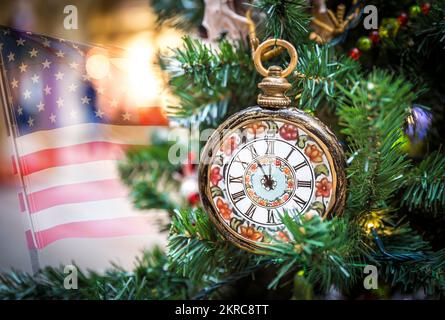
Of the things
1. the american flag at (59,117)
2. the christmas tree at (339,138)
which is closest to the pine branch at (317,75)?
the christmas tree at (339,138)

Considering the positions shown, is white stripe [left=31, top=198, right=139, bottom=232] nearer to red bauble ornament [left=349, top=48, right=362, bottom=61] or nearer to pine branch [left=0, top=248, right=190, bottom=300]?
pine branch [left=0, top=248, right=190, bottom=300]

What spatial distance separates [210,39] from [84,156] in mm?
321

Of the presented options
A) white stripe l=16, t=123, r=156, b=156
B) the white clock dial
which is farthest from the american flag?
the white clock dial

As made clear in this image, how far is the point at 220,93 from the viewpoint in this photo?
859 mm

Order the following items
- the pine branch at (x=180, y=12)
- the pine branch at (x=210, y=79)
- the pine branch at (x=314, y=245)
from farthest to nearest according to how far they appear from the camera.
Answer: the pine branch at (x=180, y=12) → the pine branch at (x=210, y=79) → the pine branch at (x=314, y=245)

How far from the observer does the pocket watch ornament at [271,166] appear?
0.59 metres

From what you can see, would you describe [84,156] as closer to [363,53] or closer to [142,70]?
[142,70]

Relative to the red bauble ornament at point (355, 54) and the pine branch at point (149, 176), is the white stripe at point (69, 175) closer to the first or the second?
the pine branch at point (149, 176)

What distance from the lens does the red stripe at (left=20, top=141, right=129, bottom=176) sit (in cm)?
81

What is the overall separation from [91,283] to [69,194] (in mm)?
159

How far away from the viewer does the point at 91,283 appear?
0.85 meters

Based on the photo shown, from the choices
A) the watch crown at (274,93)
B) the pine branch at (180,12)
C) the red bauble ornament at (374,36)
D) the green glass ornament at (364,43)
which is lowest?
the watch crown at (274,93)

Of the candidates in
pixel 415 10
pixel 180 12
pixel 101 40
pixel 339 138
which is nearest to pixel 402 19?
pixel 415 10

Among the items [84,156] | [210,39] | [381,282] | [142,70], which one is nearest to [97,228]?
[84,156]
